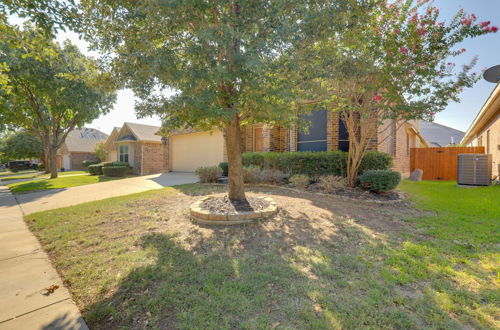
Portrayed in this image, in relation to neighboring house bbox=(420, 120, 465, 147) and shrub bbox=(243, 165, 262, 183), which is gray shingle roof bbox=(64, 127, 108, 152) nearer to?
shrub bbox=(243, 165, 262, 183)

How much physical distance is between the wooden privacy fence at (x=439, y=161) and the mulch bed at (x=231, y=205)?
1243 cm

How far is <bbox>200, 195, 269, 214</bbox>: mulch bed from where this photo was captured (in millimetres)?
4598

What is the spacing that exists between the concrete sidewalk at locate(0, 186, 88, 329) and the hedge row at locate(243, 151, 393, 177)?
25.0 feet

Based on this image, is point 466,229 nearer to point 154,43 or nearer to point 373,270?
point 373,270

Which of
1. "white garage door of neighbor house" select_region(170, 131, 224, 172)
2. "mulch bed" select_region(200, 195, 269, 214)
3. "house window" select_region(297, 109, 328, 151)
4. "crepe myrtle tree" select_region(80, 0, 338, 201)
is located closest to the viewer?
"crepe myrtle tree" select_region(80, 0, 338, 201)

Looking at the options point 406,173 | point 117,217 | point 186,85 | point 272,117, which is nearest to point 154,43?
point 186,85

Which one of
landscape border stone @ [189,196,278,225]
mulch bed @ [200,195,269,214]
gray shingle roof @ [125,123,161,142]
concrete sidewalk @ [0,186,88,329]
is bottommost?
concrete sidewalk @ [0,186,88,329]

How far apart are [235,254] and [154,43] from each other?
407 cm

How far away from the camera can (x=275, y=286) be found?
7.75ft

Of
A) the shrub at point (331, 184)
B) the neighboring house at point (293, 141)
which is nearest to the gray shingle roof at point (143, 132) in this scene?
the neighboring house at point (293, 141)

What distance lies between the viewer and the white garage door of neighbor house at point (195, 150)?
47.0 ft

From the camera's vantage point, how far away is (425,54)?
19.1 ft

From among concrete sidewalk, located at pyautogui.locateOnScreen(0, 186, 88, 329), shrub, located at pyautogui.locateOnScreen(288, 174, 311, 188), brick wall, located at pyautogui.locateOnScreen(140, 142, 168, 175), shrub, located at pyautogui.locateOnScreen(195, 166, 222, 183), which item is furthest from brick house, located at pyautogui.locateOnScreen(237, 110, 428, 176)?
brick wall, located at pyautogui.locateOnScreen(140, 142, 168, 175)

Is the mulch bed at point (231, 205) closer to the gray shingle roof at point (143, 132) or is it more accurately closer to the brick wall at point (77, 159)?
the gray shingle roof at point (143, 132)
